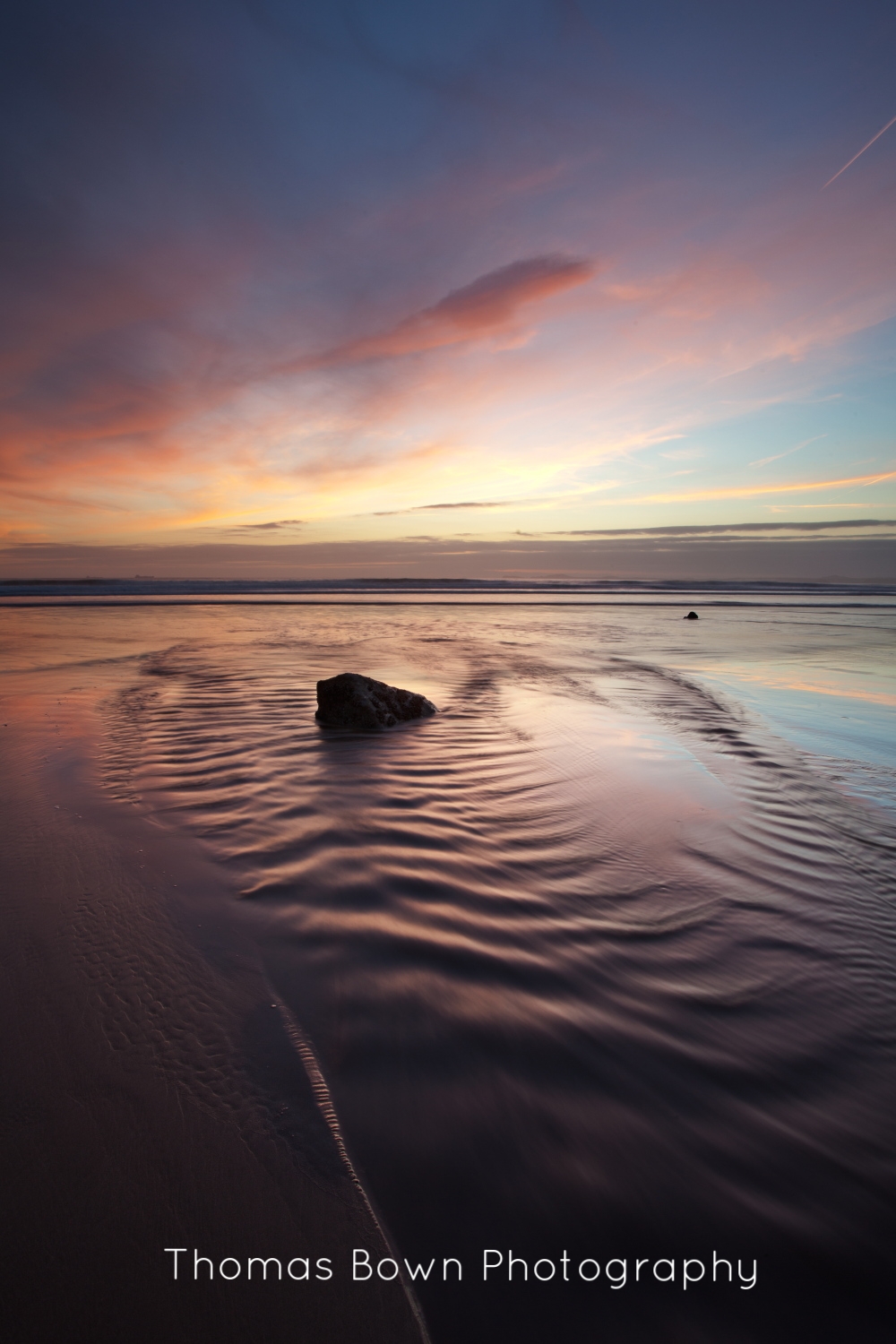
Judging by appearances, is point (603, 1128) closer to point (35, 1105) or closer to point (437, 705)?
point (35, 1105)

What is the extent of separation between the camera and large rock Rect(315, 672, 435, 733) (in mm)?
6281

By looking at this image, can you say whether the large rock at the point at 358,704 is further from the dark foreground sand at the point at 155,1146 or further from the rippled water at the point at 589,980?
the dark foreground sand at the point at 155,1146

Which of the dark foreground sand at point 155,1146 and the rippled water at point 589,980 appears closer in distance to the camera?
the dark foreground sand at point 155,1146

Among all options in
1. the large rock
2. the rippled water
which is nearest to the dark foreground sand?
the rippled water

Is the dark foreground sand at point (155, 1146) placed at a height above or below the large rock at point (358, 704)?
below

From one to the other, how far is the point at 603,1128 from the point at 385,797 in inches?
109

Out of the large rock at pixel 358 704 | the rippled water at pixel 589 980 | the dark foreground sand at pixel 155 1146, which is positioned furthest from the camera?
the large rock at pixel 358 704

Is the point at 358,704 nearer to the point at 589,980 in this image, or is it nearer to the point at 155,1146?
the point at 589,980

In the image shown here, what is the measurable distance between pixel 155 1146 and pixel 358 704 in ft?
15.7

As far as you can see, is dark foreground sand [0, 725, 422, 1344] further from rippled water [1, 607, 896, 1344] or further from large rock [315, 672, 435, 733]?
large rock [315, 672, 435, 733]

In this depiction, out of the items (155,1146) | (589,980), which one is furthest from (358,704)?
(155,1146)

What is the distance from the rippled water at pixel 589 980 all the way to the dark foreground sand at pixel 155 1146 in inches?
5.7

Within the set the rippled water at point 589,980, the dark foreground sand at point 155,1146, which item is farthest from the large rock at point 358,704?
the dark foreground sand at point 155,1146

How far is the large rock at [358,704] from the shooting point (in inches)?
247
